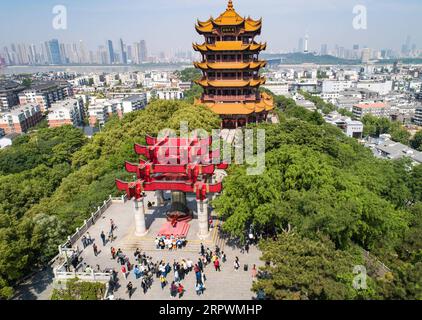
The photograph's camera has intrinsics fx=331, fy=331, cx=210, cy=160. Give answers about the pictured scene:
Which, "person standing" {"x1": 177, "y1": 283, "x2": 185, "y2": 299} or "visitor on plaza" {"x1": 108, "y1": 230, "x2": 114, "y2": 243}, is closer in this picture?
"person standing" {"x1": 177, "y1": 283, "x2": 185, "y2": 299}

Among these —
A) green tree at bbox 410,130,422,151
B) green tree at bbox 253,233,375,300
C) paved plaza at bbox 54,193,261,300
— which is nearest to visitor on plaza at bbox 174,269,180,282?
paved plaza at bbox 54,193,261,300

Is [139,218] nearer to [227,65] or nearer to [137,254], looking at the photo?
[137,254]

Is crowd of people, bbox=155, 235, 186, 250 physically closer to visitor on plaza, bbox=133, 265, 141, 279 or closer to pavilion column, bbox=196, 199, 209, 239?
pavilion column, bbox=196, 199, 209, 239

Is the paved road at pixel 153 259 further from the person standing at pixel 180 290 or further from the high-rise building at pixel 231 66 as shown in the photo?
the high-rise building at pixel 231 66

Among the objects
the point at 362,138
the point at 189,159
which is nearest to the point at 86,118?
the point at 362,138

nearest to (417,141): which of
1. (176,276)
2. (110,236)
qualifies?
(110,236)

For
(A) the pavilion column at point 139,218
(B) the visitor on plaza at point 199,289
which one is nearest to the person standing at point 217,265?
(B) the visitor on plaza at point 199,289
